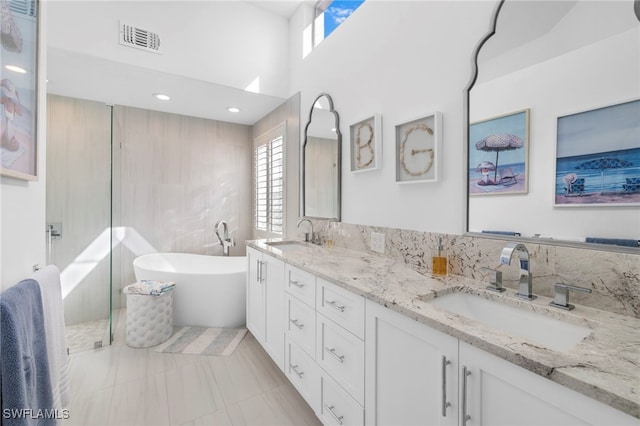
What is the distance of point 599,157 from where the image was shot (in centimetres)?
96

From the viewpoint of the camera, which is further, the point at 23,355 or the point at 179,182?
the point at 179,182

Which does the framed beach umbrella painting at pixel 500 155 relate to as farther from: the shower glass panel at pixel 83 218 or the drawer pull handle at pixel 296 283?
the shower glass panel at pixel 83 218

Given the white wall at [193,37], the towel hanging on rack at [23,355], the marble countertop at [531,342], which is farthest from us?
the white wall at [193,37]

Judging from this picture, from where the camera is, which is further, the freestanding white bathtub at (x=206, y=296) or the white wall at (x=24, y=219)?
the freestanding white bathtub at (x=206, y=296)

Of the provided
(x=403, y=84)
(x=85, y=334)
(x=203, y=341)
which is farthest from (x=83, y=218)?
(x=403, y=84)

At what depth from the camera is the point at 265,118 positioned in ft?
11.8

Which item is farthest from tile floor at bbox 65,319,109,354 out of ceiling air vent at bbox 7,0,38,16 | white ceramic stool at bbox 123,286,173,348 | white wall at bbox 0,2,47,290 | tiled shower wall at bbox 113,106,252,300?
ceiling air vent at bbox 7,0,38,16

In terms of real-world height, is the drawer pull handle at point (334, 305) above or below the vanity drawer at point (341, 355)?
above

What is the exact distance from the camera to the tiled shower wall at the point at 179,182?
329 centimetres

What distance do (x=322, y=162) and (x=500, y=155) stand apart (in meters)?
1.51

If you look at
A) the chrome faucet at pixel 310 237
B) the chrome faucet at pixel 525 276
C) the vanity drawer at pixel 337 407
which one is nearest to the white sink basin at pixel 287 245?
the chrome faucet at pixel 310 237

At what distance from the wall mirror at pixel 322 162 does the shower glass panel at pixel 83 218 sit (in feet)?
6.01

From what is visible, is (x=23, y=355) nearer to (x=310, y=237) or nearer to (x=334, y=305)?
(x=334, y=305)

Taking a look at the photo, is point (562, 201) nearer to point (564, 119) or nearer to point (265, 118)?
point (564, 119)
